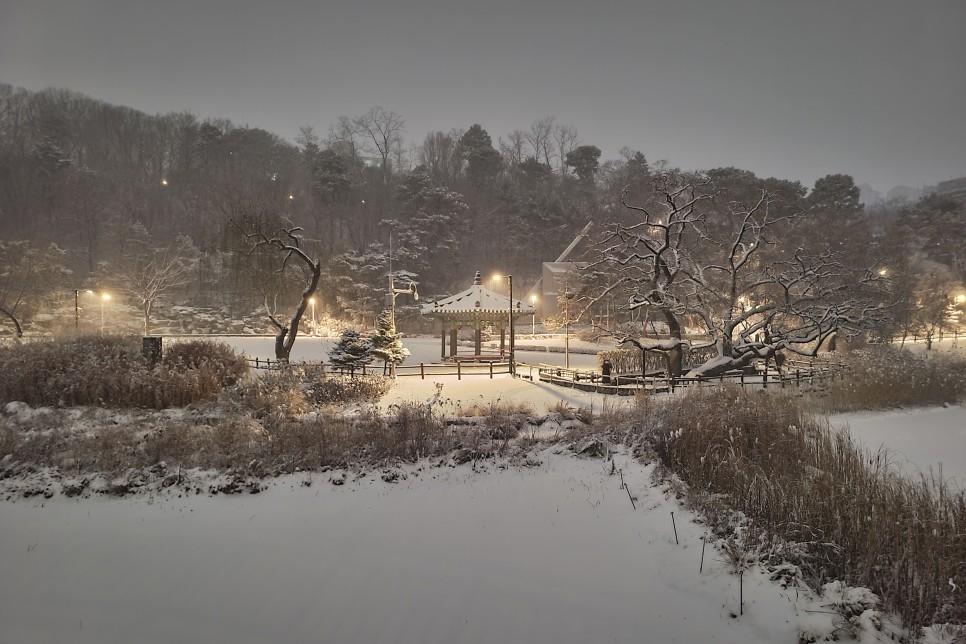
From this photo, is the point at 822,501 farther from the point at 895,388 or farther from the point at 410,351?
the point at 410,351

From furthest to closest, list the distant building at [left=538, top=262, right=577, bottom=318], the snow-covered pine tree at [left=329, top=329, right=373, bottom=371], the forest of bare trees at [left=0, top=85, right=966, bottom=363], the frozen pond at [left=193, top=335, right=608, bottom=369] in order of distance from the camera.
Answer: the distant building at [left=538, top=262, right=577, bottom=318]
the forest of bare trees at [left=0, top=85, right=966, bottom=363]
the frozen pond at [left=193, top=335, right=608, bottom=369]
the snow-covered pine tree at [left=329, top=329, right=373, bottom=371]

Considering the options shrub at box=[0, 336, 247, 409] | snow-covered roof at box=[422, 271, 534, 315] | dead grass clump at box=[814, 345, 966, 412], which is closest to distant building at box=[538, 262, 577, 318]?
snow-covered roof at box=[422, 271, 534, 315]

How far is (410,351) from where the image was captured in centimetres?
3278

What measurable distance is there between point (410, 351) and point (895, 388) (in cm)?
2502

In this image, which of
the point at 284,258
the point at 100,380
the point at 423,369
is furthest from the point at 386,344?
the point at 100,380

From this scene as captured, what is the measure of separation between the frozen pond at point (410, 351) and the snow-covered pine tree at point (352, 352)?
446 cm

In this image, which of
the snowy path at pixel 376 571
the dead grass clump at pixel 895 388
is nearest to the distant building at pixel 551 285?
the dead grass clump at pixel 895 388

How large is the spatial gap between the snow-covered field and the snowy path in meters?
0.02

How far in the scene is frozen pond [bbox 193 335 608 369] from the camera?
28.4m

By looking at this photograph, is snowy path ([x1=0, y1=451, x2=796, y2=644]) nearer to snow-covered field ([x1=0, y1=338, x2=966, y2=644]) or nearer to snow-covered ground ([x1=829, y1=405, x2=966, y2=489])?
snow-covered field ([x1=0, y1=338, x2=966, y2=644])

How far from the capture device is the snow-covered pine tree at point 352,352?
22000 mm

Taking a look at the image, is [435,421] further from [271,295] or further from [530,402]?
[271,295]

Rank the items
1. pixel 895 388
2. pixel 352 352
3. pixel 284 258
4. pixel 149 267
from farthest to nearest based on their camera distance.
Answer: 1. pixel 149 267
2. pixel 284 258
3. pixel 352 352
4. pixel 895 388

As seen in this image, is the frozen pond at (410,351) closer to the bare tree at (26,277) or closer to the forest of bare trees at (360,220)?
the forest of bare trees at (360,220)
